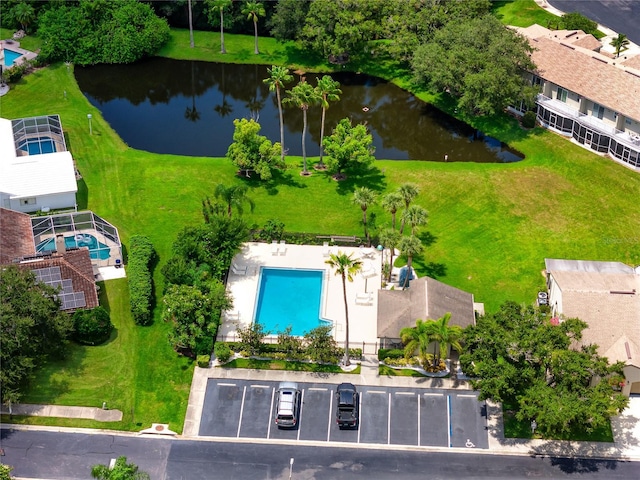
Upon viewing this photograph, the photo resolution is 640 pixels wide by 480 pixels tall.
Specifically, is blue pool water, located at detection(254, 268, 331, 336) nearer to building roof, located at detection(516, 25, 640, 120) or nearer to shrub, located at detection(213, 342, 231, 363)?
shrub, located at detection(213, 342, 231, 363)

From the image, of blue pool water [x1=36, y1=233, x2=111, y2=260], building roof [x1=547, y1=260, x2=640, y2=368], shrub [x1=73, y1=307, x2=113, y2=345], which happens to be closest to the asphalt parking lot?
shrub [x1=73, y1=307, x2=113, y2=345]

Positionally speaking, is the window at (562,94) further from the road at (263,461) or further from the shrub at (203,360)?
the shrub at (203,360)

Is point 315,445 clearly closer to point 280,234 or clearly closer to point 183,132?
point 280,234

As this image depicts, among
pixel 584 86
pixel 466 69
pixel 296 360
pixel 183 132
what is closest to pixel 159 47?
pixel 183 132

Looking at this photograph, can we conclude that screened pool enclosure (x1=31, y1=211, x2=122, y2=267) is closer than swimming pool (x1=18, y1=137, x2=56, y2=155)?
Yes

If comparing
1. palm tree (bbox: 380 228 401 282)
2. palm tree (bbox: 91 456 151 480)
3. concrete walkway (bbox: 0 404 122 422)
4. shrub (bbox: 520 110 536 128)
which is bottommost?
concrete walkway (bbox: 0 404 122 422)

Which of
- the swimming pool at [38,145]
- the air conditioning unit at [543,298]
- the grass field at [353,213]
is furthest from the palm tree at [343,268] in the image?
the swimming pool at [38,145]

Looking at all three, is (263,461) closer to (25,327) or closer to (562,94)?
(25,327)
